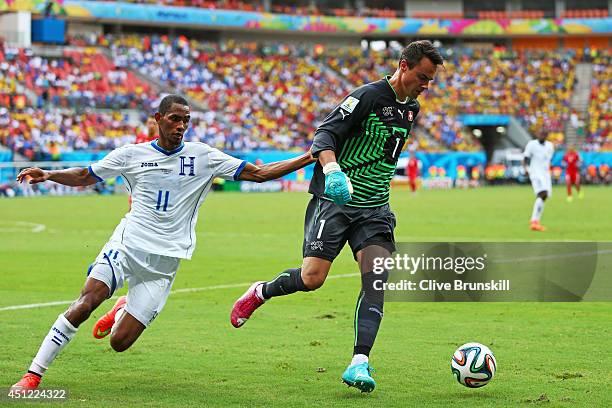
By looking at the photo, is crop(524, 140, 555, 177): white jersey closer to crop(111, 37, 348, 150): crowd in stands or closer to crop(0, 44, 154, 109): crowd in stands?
crop(111, 37, 348, 150): crowd in stands

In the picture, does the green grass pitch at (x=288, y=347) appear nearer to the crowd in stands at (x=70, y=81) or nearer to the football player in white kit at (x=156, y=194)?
the football player in white kit at (x=156, y=194)

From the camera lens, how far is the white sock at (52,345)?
6773 millimetres

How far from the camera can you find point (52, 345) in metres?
6.81

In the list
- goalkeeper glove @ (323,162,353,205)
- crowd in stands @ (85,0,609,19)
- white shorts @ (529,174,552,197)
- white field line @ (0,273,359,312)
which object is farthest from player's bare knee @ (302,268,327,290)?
crowd in stands @ (85,0,609,19)

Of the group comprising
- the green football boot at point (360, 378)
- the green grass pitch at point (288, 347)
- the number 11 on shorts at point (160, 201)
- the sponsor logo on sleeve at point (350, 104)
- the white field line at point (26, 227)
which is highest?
the sponsor logo on sleeve at point (350, 104)

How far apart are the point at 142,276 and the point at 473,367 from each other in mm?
2509

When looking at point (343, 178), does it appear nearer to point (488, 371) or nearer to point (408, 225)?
point (488, 371)

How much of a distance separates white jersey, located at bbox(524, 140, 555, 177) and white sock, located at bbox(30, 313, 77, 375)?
61.8 ft

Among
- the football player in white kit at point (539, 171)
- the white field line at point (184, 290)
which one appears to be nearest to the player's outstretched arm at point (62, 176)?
the white field line at point (184, 290)

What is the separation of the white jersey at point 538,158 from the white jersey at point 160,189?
17794 millimetres

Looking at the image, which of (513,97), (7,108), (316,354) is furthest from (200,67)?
(316,354)

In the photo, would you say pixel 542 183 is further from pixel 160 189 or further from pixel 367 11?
pixel 367 11

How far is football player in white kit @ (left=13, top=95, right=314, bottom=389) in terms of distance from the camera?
289 inches

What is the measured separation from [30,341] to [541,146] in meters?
18.1
